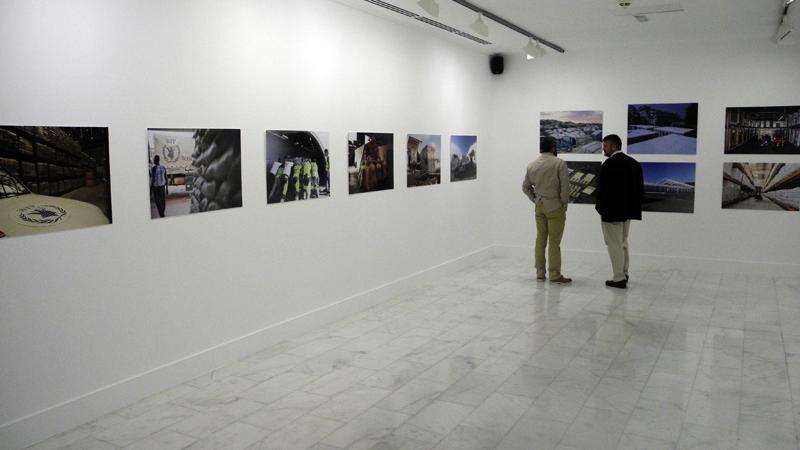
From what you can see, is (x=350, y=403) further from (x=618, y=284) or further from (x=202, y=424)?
(x=618, y=284)

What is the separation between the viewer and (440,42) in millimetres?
9141

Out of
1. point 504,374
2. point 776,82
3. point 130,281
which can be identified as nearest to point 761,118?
point 776,82

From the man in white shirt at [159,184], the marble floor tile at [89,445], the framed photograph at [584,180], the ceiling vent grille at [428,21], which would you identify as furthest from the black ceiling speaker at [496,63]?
the marble floor tile at [89,445]

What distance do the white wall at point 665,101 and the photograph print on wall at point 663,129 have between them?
0.29 ft

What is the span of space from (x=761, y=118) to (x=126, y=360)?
876 centimetres

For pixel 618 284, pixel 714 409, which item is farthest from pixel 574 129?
pixel 714 409

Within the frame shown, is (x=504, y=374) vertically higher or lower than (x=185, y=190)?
lower

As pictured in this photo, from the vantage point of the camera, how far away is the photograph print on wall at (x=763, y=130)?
9367 millimetres

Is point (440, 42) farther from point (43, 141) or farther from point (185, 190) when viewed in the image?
point (43, 141)

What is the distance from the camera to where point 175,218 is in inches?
202

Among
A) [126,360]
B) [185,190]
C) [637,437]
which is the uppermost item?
[185,190]

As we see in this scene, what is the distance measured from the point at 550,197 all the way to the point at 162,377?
5588mm

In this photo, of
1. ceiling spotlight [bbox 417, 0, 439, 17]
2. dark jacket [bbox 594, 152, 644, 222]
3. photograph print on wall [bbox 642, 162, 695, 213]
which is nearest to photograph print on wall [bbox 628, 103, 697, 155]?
photograph print on wall [bbox 642, 162, 695, 213]

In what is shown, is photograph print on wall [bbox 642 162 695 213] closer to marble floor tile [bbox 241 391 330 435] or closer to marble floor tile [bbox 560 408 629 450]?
marble floor tile [bbox 560 408 629 450]
